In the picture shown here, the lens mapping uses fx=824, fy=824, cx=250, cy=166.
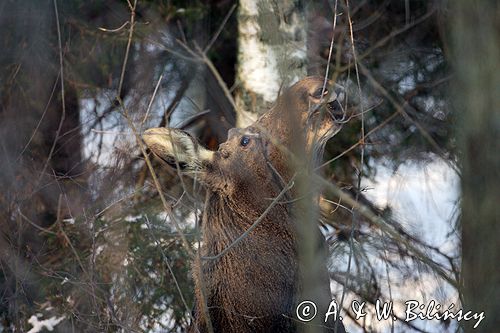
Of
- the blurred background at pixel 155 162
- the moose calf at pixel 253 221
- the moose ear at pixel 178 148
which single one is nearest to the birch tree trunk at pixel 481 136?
the moose calf at pixel 253 221

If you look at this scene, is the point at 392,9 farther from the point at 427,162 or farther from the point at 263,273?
the point at 263,273

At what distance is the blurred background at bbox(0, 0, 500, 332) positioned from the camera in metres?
6.45

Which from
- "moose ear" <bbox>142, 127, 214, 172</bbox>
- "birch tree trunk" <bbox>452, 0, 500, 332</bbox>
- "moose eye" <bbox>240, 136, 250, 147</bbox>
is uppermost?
"moose eye" <bbox>240, 136, 250, 147</bbox>

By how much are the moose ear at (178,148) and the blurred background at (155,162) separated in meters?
0.30

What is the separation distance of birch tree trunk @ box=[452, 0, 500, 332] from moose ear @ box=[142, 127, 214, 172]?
2557 mm

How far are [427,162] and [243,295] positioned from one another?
364 cm

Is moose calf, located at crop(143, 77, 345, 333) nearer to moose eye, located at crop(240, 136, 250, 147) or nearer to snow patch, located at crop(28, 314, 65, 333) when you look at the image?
moose eye, located at crop(240, 136, 250, 147)

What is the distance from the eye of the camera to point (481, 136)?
279cm

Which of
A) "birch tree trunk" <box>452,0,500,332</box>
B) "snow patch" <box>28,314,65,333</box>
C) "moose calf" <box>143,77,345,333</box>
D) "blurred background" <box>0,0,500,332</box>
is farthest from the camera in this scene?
"snow patch" <box>28,314,65,333</box>

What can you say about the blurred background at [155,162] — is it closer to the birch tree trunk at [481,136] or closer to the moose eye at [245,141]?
the moose eye at [245,141]

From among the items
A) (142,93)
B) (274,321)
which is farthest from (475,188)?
(142,93)

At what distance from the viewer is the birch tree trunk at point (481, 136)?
9.10 ft

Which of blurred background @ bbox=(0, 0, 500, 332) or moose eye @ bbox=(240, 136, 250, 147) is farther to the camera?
blurred background @ bbox=(0, 0, 500, 332)

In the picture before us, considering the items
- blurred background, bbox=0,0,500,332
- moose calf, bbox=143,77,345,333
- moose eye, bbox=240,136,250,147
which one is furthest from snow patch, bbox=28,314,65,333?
moose eye, bbox=240,136,250,147
